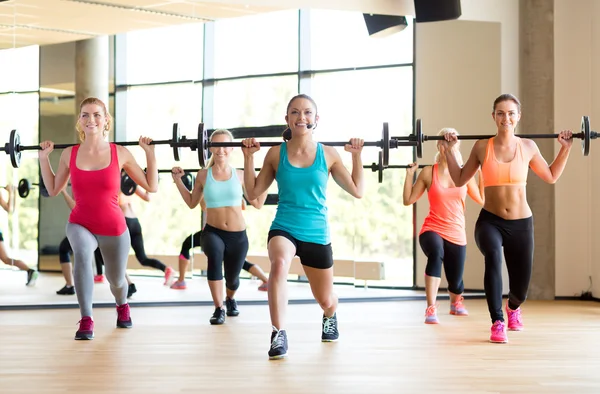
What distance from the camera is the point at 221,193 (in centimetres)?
557

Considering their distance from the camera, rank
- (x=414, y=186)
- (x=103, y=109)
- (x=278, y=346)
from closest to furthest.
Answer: (x=278, y=346) < (x=103, y=109) < (x=414, y=186)

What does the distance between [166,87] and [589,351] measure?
159 inches

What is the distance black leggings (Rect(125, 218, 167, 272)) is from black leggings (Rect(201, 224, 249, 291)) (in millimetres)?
1427

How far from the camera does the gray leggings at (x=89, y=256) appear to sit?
4.62 m

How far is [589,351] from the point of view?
429 cm

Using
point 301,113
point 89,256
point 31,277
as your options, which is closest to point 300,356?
point 301,113

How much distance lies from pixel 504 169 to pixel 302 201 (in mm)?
1345

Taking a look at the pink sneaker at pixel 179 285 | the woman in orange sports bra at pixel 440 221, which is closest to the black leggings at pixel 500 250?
the woman in orange sports bra at pixel 440 221

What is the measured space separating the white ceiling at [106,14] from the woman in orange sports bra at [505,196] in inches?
114

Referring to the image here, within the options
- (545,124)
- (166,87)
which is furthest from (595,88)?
(166,87)

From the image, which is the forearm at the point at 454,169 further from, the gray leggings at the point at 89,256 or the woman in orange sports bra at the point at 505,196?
the gray leggings at the point at 89,256

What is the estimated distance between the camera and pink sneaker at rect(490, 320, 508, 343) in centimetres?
455

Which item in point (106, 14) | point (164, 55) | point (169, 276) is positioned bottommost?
point (169, 276)

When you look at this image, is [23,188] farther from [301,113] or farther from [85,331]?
[301,113]
